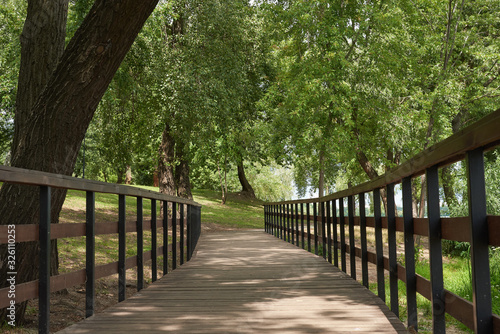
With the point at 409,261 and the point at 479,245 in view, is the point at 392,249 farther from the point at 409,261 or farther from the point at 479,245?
the point at 479,245

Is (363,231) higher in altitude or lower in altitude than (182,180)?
lower

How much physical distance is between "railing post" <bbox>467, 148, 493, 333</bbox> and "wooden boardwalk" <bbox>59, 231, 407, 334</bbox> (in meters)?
1.49

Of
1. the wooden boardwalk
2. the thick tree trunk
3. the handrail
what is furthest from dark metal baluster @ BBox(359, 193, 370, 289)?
the thick tree trunk

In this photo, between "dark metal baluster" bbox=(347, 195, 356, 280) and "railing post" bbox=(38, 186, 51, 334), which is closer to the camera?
"railing post" bbox=(38, 186, 51, 334)

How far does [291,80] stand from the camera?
19031 millimetres

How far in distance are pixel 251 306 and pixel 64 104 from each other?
2.83 m

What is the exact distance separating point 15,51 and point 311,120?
10.0m

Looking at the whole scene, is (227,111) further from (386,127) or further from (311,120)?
(386,127)

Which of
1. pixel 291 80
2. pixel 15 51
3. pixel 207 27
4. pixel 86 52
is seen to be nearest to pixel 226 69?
pixel 207 27

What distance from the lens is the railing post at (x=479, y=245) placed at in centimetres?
256

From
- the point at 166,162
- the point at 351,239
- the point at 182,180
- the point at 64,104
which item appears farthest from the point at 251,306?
the point at 182,180

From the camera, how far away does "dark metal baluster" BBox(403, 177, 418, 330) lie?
4.05 meters

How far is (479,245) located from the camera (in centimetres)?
257

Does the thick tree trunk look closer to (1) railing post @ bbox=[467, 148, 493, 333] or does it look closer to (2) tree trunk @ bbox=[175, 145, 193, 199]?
(2) tree trunk @ bbox=[175, 145, 193, 199]
